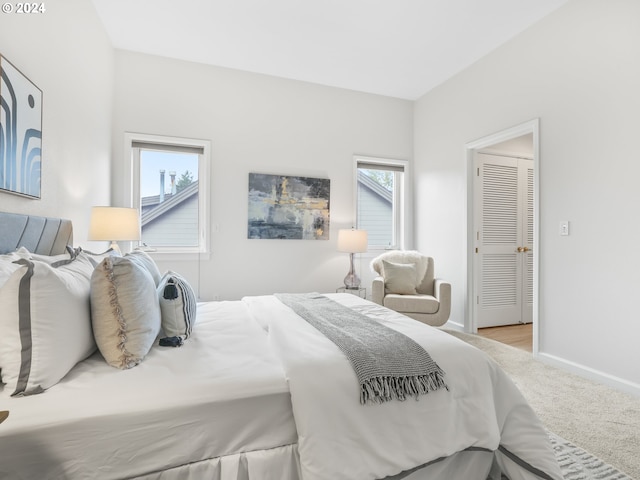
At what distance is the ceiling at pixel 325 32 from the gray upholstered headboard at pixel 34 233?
212cm

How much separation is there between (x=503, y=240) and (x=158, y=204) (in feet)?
13.4

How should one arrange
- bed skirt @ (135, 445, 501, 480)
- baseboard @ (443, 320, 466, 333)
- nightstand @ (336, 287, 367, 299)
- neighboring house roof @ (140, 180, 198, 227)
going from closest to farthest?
bed skirt @ (135, 445, 501, 480), neighboring house roof @ (140, 180, 198, 227), baseboard @ (443, 320, 466, 333), nightstand @ (336, 287, 367, 299)

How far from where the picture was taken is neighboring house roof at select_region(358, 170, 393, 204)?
462cm

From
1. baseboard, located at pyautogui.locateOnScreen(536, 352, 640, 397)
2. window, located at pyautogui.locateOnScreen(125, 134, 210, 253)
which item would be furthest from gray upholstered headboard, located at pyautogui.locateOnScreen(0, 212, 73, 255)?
baseboard, located at pyautogui.locateOnScreen(536, 352, 640, 397)

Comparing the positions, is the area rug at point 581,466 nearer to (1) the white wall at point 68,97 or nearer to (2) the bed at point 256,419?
(2) the bed at point 256,419

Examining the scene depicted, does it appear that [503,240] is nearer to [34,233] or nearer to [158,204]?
[158,204]

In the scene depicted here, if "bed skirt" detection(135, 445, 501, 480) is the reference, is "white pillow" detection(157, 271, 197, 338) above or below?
above

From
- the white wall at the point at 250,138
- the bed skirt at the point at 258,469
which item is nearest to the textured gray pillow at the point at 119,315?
the bed skirt at the point at 258,469

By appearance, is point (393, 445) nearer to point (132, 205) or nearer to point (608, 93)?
point (608, 93)

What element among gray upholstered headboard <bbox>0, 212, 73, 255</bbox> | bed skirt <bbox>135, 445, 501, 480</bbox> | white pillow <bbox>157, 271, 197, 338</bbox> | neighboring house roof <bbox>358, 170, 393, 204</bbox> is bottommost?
bed skirt <bbox>135, 445, 501, 480</bbox>

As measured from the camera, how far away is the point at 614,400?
2.30 meters

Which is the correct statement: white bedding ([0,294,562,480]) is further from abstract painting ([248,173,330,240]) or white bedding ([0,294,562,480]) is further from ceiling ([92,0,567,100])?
A: ceiling ([92,0,567,100])

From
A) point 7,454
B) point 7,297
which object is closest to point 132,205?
point 7,297

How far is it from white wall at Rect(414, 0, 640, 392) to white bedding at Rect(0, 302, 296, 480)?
8.60 ft
